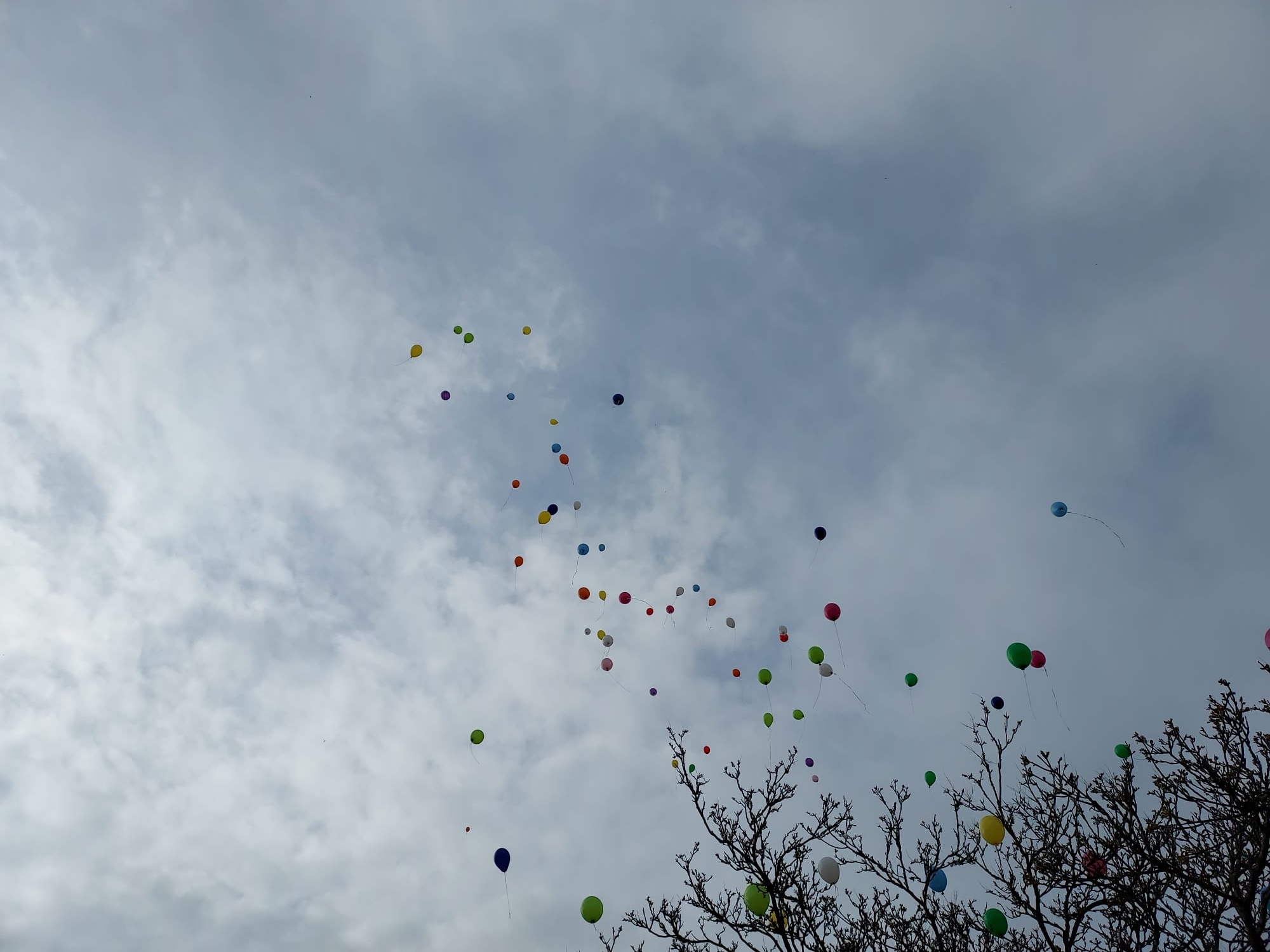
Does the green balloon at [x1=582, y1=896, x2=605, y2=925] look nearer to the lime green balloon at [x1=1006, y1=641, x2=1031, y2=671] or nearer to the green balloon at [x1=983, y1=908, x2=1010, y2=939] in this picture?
the green balloon at [x1=983, y1=908, x2=1010, y2=939]

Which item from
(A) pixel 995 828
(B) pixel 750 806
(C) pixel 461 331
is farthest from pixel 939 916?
(C) pixel 461 331

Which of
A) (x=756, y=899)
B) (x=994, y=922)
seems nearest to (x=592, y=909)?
(x=756, y=899)

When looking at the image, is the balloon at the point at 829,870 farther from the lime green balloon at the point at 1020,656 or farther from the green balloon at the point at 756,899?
the lime green balloon at the point at 1020,656

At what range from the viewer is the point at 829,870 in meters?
7.75

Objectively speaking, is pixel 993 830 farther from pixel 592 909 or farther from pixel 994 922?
pixel 592 909

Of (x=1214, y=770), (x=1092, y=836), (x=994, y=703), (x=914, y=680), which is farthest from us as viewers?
(x=914, y=680)

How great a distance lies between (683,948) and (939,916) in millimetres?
3135

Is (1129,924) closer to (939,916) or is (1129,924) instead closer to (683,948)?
(939,916)

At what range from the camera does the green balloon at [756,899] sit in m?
7.42

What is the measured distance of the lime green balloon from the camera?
8.12 metres

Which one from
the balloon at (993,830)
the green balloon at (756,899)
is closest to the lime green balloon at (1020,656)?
the balloon at (993,830)

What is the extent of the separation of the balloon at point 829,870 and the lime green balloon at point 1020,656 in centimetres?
321

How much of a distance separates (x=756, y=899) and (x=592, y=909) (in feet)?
6.64

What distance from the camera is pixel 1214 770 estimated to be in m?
5.86
